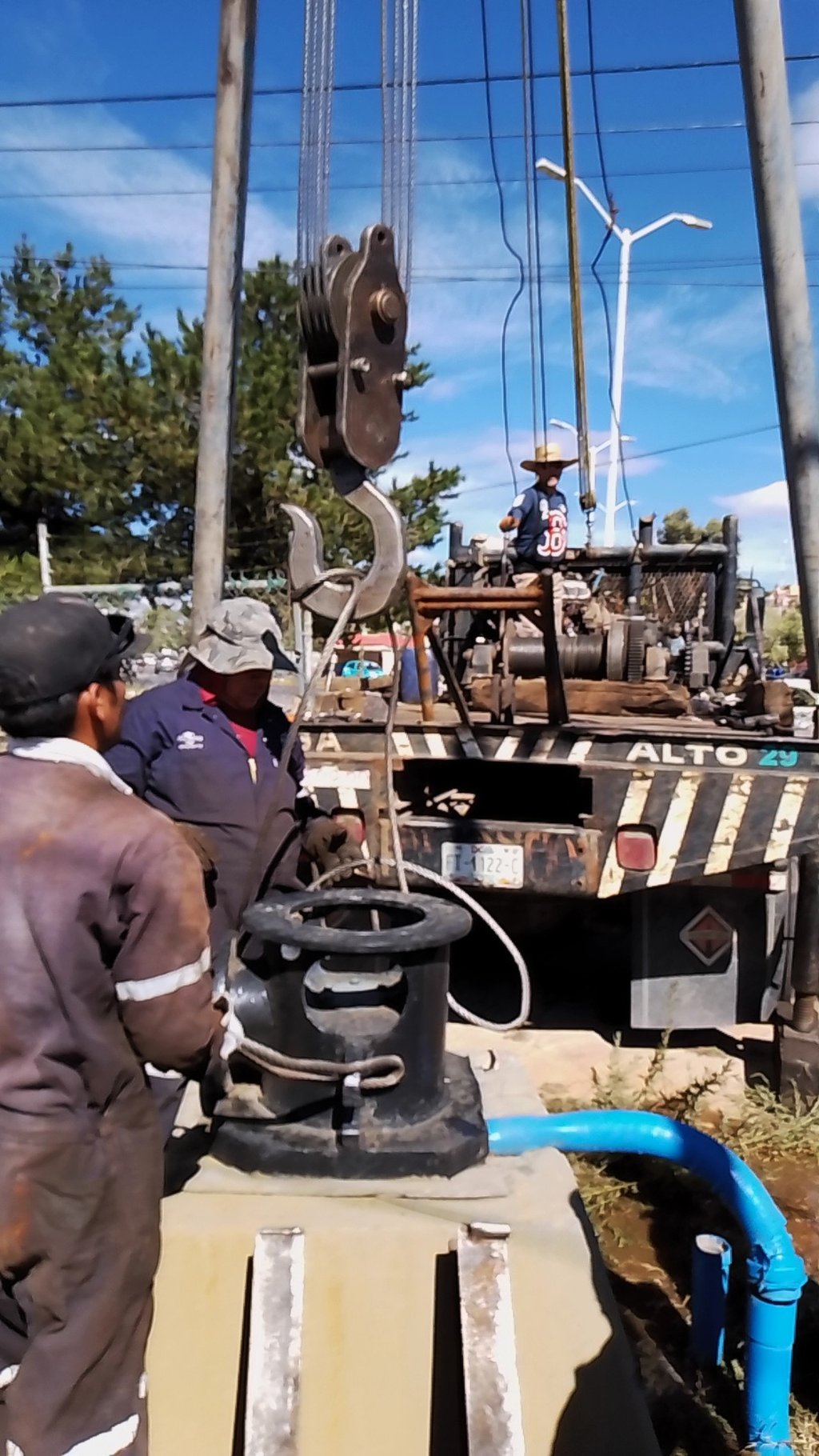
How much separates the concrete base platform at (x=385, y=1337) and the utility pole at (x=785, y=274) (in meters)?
2.86

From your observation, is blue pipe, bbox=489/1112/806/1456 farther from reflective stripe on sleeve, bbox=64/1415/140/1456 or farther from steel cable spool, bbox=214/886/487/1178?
reflective stripe on sleeve, bbox=64/1415/140/1456

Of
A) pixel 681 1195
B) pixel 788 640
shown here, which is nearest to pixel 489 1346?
pixel 681 1195

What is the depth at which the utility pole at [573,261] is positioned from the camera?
215 inches

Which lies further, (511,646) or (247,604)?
(511,646)

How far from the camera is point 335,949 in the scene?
1.96m

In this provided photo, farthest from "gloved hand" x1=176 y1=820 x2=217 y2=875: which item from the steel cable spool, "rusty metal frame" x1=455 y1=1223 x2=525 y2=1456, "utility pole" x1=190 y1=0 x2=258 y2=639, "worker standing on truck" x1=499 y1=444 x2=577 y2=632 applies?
"worker standing on truck" x1=499 y1=444 x2=577 y2=632

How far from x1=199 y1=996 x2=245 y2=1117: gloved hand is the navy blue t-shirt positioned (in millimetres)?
4879

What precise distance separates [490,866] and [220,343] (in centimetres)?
293

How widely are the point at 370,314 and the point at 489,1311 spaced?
85.9 inches

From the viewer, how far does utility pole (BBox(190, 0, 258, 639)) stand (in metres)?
5.15

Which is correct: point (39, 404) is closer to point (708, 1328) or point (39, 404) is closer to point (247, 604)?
point (247, 604)

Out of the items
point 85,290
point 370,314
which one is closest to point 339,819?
point 370,314

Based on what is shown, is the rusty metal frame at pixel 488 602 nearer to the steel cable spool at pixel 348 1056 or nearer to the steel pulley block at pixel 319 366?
the steel pulley block at pixel 319 366

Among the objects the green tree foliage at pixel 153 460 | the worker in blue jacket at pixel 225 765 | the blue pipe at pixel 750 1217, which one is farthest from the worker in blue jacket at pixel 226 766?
the green tree foliage at pixel 153 460
